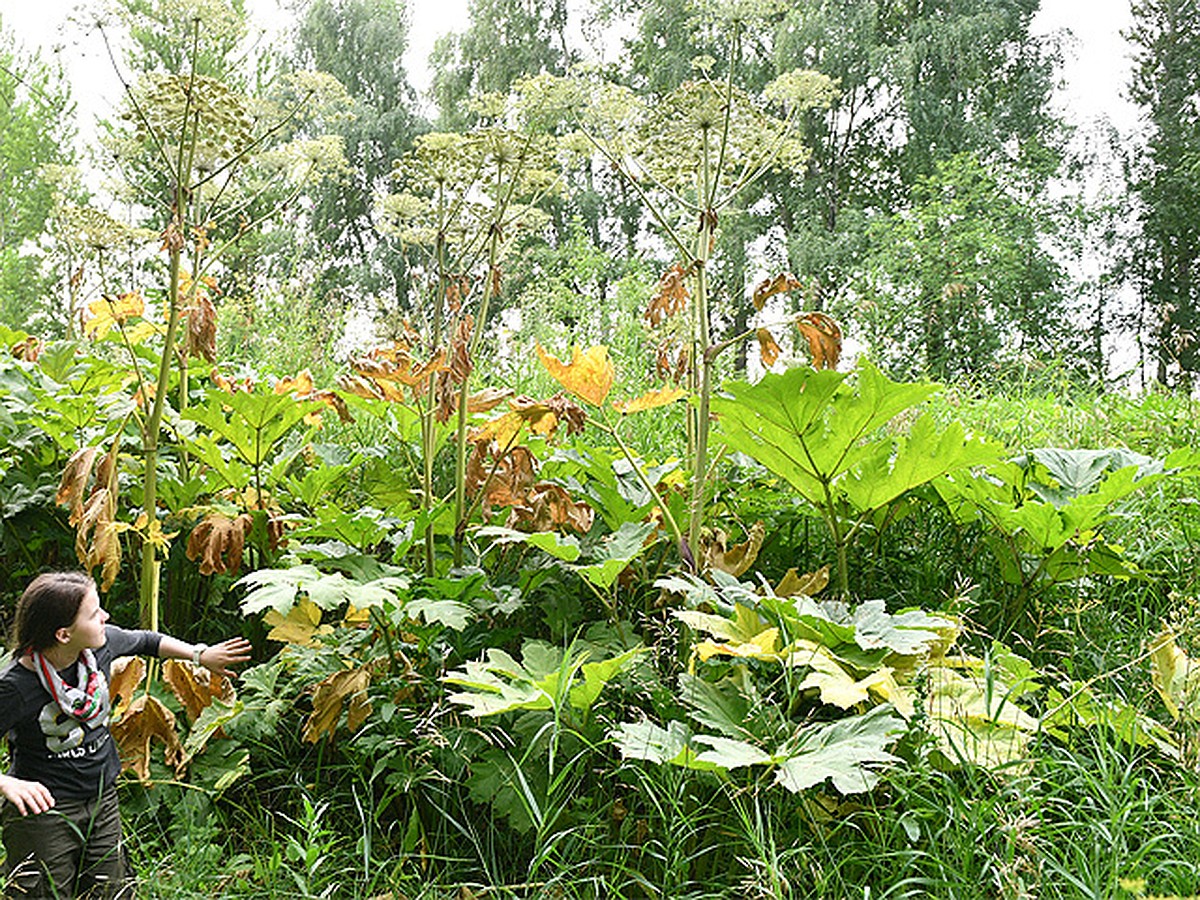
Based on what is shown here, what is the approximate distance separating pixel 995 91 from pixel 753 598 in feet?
64.2

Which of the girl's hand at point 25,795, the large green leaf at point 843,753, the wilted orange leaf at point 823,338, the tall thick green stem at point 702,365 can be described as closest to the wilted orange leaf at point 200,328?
the girl's hand at point 25,795

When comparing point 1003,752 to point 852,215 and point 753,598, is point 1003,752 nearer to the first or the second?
point 753,598

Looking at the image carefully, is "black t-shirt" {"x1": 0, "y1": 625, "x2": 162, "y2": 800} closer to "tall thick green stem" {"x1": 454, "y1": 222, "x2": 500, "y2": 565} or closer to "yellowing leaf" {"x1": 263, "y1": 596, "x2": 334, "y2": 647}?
"yellowing leaf" {"x1": 263, "y1": 596, "x2": 334, "y2": 647}

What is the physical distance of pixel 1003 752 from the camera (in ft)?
6.48

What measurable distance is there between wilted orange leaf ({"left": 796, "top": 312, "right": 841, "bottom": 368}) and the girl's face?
166cm

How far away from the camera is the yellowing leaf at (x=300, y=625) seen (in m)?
2.57

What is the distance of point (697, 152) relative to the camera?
262 centimetres

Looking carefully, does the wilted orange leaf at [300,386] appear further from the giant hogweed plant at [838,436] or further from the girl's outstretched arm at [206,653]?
the giant hogweed plant at [838,436]

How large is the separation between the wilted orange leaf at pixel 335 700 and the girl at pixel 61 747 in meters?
0.45

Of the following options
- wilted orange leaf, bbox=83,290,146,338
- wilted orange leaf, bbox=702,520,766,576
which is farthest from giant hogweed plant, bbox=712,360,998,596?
wilted orange leaf, bbox=83,290,146,338

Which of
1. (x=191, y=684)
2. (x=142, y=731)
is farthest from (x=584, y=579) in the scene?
(x=142, y=731)

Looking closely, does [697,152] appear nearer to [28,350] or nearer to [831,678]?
[831,678]

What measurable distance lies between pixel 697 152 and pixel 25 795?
207cm

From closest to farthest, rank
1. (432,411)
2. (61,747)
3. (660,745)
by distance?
1. (660,745)
2. (61,747)
3. (432,411)
